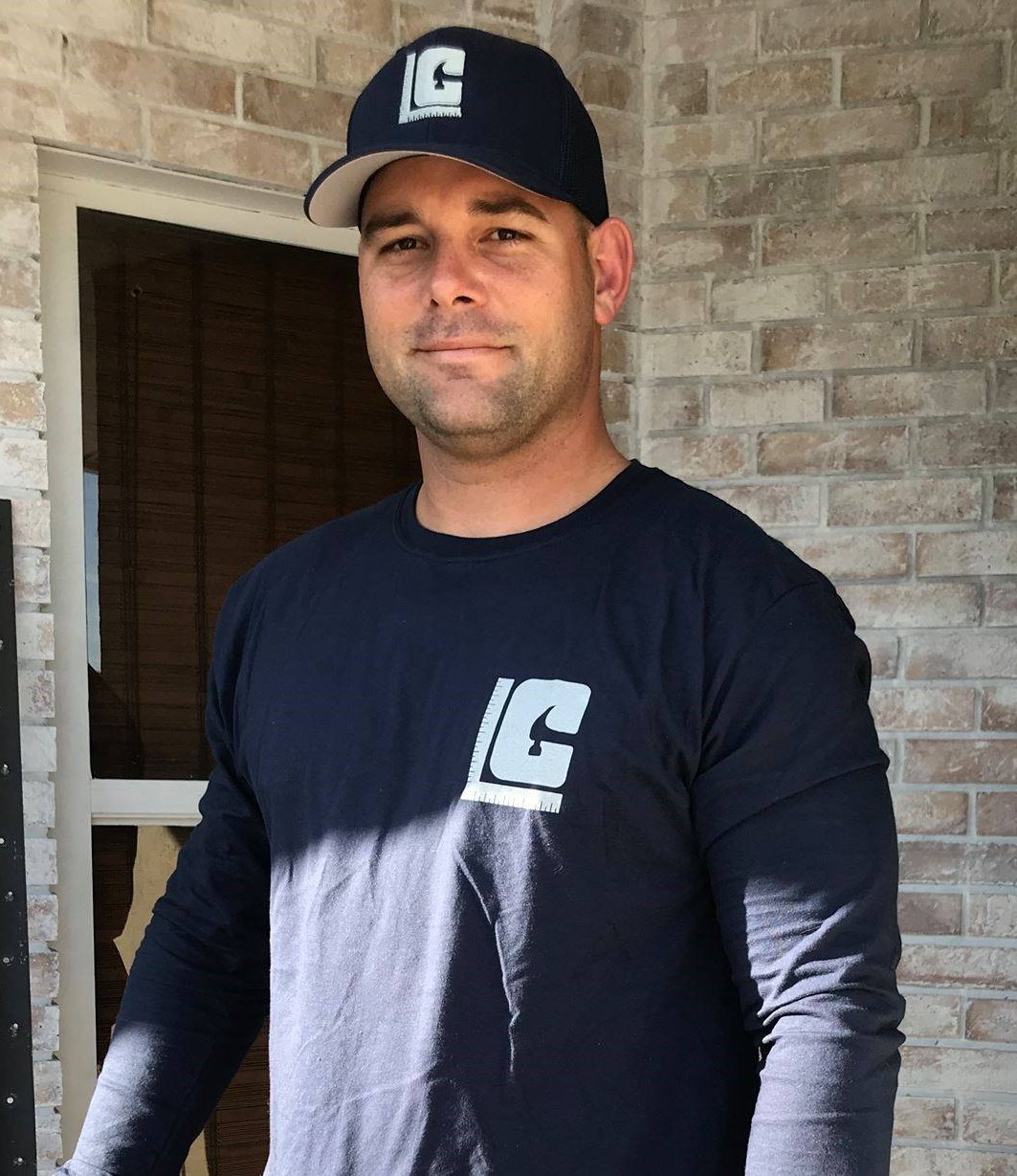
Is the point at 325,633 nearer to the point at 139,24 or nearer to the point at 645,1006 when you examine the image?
the point at 645,1006

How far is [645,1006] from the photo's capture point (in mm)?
1206

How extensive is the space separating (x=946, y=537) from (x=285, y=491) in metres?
1.29

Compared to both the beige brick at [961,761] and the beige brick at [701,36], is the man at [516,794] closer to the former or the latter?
the beige brick at [961,761]

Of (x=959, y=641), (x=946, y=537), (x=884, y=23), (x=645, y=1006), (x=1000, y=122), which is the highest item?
(x=884, y=23)

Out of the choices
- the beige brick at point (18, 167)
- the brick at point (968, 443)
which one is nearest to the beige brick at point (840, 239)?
the brick at point (968, 443)

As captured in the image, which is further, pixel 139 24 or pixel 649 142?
pixel 649 142

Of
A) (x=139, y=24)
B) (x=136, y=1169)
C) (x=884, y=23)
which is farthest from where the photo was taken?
(x=884, y=23)

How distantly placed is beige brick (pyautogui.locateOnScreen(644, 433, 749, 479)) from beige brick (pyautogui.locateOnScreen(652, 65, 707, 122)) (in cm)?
65

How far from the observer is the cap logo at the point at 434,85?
1380mm

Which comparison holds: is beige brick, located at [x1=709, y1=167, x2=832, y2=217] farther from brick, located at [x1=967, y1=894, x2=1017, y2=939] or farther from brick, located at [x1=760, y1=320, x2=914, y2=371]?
brick, located at [x1=967, y1=894, x2=1017, y2=939]

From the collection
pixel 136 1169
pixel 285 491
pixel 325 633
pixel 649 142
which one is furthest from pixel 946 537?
pixel 136 1169

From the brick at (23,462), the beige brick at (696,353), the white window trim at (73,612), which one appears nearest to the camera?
the brick at (23,462)

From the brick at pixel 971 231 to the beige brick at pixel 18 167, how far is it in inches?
64.9

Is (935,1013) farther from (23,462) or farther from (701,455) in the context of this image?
(23,462)
